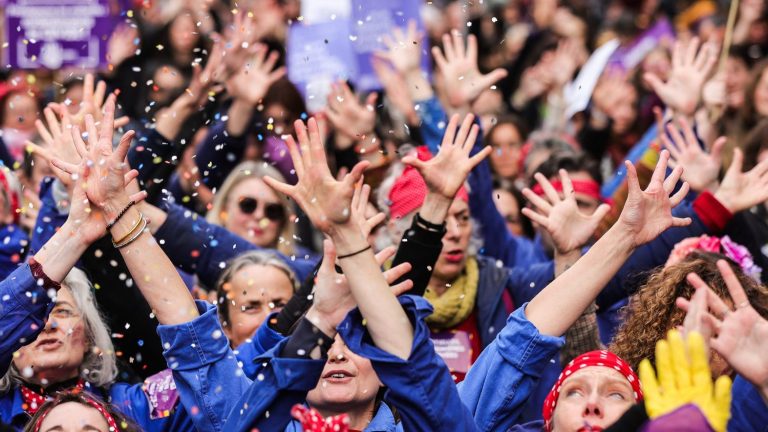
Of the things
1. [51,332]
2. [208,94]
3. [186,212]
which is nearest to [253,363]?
[51,332]

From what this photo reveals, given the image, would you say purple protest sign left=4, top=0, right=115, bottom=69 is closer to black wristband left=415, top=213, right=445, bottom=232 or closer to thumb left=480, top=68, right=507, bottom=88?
thumb left=480, top=68, right=507, bottom=88

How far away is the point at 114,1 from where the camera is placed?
7984 mm

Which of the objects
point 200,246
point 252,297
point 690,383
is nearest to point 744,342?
point 690,383

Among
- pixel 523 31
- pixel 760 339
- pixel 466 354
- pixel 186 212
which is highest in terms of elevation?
pixel 760 339

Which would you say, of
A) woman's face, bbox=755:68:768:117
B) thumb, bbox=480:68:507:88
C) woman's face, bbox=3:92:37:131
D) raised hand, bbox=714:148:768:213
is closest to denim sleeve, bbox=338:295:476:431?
raised hand, bbox=714:148:768:213

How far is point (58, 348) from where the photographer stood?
13.7 ft

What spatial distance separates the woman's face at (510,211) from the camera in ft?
21.9

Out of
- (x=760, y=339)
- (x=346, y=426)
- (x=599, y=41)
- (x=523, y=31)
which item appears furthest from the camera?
(x=523, y=31)

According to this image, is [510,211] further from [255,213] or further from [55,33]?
[55,33]

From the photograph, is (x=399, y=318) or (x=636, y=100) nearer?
(x=399, y=318)

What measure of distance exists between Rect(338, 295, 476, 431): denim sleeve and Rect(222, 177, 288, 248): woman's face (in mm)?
2542

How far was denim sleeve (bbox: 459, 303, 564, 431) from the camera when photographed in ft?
11.8

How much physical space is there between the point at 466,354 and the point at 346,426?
4.64 ft

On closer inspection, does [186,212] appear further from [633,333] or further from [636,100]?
[636,100]
